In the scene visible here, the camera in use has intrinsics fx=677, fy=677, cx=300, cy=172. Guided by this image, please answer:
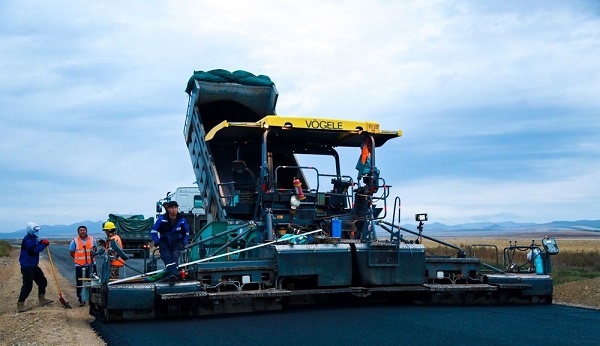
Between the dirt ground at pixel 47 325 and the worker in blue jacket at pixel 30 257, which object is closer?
the dirt ground at pixel 47 325

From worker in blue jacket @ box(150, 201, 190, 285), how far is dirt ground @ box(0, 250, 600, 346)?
1301 millimetres

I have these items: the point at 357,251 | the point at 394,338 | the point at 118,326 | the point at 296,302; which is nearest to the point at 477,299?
the point at 357,251

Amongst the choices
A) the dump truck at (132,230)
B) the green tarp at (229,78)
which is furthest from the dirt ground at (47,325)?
the dump truck at (132,230)

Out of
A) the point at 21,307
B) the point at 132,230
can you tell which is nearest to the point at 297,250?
the point at 21,307

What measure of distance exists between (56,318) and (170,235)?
6.22ft

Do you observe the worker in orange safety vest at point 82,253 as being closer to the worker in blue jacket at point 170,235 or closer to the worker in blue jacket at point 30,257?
the worker in blue jacket at point 30,257

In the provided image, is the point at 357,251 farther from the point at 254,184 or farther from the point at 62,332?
the point at 62,332

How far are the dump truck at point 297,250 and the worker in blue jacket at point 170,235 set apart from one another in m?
0.24

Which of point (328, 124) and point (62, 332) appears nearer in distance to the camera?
point (62, 332)

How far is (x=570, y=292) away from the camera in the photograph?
1205cm

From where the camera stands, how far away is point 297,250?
8.48 metres

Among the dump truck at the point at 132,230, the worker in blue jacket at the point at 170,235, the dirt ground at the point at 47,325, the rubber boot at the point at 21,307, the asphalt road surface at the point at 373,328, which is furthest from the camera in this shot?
the dump truck at the point at 132,230

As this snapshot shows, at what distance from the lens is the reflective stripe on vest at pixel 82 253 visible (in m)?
11.0

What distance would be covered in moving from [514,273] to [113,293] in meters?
5.74
